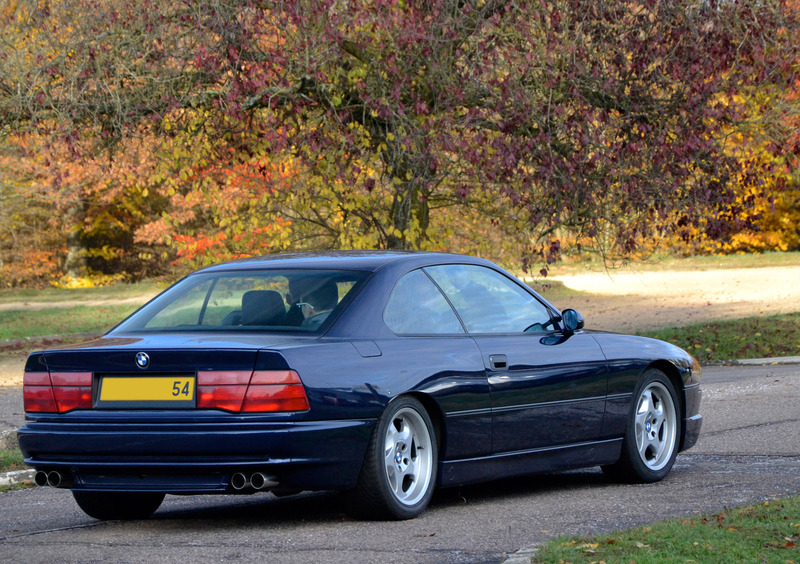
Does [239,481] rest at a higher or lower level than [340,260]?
lower

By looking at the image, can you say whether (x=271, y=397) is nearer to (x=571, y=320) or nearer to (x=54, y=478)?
(x=54, y=478)

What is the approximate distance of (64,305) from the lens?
34625 mm

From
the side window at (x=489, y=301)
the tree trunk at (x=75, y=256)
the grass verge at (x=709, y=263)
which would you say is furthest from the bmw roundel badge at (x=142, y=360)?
the tree trunk at (x=75, y=256)

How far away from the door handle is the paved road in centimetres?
77

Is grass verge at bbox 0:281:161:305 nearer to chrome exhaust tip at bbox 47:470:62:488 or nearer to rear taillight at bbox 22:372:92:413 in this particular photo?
rear taillight at bbox 22:372:92:413

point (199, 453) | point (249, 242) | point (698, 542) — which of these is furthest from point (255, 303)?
point (249, 242)

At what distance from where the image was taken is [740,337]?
63.7 feet

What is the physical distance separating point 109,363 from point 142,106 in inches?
396

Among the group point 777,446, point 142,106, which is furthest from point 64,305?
point 777,446

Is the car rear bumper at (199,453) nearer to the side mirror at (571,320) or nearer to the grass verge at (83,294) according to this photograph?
the side mirror at (571,320)

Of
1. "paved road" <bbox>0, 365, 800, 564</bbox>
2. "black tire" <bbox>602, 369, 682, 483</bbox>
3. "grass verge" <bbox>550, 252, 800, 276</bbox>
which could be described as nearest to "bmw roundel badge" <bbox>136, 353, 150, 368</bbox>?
"paved road" <bbox>0, 365, 800, 564</bbox>

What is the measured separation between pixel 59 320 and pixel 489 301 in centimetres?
2331

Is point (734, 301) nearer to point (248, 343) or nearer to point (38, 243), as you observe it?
point (248, 343)

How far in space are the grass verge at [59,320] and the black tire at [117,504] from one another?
19031 mm
